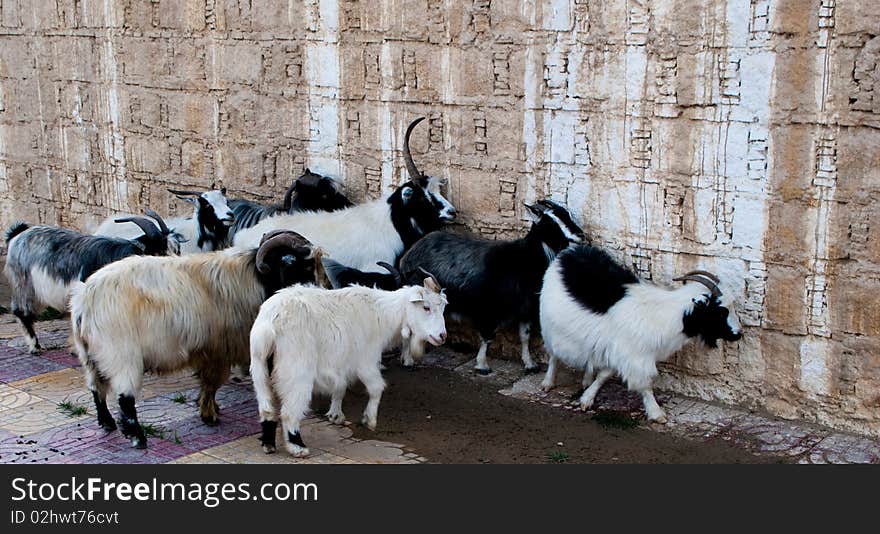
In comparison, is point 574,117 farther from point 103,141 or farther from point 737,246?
point 103,141

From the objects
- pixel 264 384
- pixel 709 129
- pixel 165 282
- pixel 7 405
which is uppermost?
pixel 709 129

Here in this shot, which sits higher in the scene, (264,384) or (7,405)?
(264,384)

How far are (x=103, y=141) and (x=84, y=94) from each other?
0.57 meters

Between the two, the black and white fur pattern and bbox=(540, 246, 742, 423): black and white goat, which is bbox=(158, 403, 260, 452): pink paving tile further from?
bbox=(540, 246, 742, 423): black and white goat

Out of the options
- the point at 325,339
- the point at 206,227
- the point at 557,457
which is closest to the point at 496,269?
the point at 557,457

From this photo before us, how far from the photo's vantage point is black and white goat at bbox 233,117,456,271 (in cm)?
845

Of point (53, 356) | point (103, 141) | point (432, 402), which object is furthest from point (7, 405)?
point (103, 141)

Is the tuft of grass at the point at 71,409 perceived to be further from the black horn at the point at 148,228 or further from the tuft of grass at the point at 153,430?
the black horn at the point at 148,228

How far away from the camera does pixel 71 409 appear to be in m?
7.55

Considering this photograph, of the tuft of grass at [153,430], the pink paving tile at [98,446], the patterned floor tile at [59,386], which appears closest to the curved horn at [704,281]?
the pink paving tile at [98,446]

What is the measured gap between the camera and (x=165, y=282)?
688 centimetres

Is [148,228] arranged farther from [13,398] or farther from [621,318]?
[621,318]

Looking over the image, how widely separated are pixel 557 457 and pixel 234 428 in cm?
210

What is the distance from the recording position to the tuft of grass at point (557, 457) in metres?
6.65
